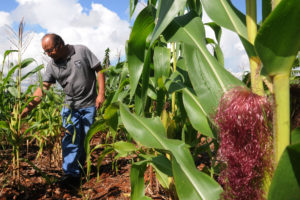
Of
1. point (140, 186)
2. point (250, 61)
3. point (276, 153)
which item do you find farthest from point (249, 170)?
point (140, 186)

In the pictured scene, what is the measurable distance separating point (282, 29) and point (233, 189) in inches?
16.0

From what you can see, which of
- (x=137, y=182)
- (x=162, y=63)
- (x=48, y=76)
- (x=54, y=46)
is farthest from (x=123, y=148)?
(x=48, y=76)

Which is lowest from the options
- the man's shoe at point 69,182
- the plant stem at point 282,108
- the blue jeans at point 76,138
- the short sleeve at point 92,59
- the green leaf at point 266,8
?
the man's shoe at point 69,182

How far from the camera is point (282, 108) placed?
1.71 feet

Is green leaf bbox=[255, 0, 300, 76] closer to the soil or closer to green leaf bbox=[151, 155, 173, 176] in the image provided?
green leaf bbox=[151, 155, 173, 176]

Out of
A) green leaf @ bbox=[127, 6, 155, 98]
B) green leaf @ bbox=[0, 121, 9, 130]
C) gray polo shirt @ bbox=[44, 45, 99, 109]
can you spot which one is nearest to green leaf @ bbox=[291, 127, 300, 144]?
green leaf @ bbox=[127, 6, 155, 98]

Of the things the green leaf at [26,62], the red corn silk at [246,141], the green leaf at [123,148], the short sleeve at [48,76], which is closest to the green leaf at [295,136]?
the red corn silk at [246,141]

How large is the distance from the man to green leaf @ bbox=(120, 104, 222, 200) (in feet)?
5.54

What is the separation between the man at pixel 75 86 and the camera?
8.75 feet

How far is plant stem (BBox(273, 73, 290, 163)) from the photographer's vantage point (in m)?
0.52

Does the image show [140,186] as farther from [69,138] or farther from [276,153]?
[69,138]

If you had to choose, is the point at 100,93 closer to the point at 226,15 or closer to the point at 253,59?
the point at 226,15

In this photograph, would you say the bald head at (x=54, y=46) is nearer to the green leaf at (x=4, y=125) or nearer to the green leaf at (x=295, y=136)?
the green leaf at (x=4, y=125)

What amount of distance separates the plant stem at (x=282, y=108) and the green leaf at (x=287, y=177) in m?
0.08
